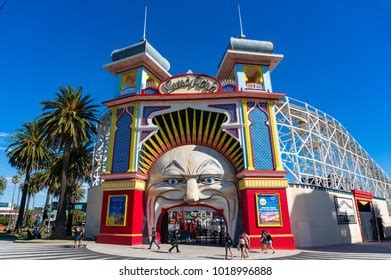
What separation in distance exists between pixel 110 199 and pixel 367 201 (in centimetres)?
2865

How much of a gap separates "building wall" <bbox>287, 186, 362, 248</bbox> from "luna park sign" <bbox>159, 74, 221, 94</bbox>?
1171cm

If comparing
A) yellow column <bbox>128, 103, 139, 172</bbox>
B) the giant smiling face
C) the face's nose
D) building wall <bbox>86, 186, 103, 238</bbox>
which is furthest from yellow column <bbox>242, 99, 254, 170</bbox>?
building wall <bbox>86, 186, 103, 238</bbox>

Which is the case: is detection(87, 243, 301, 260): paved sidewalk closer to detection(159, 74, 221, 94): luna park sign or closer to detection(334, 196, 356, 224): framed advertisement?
detection(334, 196, 356, 224): framed advertisement

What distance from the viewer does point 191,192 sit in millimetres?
21125

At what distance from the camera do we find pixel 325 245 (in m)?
22.7

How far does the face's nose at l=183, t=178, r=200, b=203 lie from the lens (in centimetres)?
Answer: 2108

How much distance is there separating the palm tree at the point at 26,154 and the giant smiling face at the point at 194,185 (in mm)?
22600

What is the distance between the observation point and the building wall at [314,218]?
22.0 meters

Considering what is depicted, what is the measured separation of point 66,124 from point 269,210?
22.1 metres

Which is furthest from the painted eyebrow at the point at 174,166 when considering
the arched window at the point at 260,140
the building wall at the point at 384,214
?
the building wall at the point at 384,214

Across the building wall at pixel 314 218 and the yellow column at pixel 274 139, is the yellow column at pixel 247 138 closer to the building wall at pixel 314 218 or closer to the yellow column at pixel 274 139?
the yellow column at pixel 274 139

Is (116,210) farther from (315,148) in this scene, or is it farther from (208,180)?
(315,148)

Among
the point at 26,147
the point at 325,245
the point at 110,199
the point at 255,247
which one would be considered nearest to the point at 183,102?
the point at 110,199

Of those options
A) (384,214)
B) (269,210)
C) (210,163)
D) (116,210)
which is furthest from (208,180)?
(384,214)
